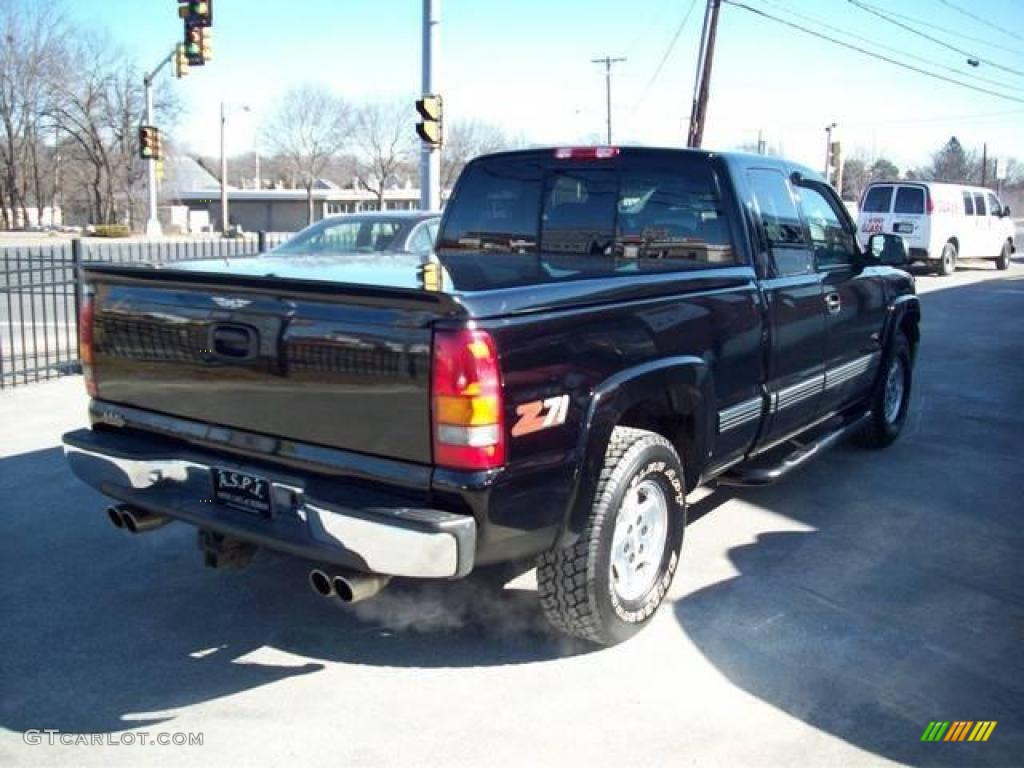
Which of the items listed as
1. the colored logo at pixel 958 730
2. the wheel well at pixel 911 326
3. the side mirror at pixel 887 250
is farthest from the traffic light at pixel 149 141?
the colored logo at pixel 958 730

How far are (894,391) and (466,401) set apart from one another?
5039mm

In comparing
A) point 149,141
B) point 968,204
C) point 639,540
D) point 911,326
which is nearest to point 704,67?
point 968,204

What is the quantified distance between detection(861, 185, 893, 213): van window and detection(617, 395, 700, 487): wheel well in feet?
68.1

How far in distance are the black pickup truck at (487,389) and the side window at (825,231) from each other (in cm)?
43

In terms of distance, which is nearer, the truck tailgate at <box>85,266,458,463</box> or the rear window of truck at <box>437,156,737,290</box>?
the truck tailgate at <box>85,266,458,463</box>

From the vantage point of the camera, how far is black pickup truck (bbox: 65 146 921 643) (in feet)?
9.94

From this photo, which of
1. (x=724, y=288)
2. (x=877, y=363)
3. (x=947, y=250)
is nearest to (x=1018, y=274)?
(x=947, y=250)

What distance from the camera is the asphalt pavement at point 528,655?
124 inches

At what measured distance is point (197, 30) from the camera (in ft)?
62.3

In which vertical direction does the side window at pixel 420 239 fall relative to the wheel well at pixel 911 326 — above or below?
above

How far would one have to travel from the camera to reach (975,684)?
3551 millimetres

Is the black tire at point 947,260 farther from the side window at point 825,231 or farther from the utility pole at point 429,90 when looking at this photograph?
the side window at point 825,231

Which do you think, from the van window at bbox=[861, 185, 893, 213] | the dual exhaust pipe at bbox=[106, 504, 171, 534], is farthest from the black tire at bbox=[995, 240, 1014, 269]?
the dual exhaust pipe at bbox=[106, 504, 171, 534]

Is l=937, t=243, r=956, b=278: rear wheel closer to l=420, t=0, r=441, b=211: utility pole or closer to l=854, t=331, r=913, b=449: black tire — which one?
l=420, t=0, r=441, b=211: utility pole
